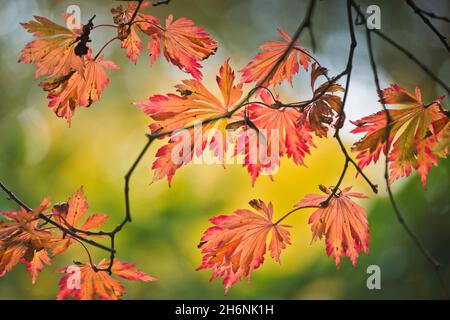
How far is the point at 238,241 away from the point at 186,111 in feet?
0.70

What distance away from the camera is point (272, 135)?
821 mm

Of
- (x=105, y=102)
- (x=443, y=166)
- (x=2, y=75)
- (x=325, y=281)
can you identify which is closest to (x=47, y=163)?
(x=105, y=102)

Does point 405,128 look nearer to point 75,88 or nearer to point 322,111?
point 322,111

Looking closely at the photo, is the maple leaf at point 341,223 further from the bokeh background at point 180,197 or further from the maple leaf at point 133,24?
the bokeh background at point 180,197

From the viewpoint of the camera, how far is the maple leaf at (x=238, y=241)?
30.7 inches

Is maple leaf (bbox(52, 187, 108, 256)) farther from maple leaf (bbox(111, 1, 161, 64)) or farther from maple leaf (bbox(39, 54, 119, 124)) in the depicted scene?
maple leaf (bbox(111, 1, 161, 64))

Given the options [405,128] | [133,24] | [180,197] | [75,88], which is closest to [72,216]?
[75,88]

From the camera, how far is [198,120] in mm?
792

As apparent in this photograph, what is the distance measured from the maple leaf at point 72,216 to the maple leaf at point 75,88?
0.13 meters

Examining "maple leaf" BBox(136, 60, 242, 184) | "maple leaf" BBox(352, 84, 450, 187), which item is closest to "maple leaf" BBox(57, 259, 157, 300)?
"maple leaf" BBox(136, 60, 242, 184)

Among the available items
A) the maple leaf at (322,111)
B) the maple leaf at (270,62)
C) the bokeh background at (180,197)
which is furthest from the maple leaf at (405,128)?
the bokeh background at (180,197)
